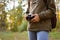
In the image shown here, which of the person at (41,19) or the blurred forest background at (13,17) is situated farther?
the blurred forest background at (13,17)

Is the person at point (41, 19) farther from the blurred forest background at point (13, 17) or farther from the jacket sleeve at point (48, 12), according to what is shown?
the blurred forest background at point (13, 17)

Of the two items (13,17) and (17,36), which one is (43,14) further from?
(13,17)

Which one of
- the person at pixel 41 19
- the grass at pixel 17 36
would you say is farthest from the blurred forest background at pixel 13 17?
the person at pixel 41 19

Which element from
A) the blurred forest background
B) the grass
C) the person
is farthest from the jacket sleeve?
the blurred forest background

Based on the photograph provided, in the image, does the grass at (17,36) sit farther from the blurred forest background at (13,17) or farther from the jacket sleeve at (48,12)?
the jacket sleeve at (48,12)

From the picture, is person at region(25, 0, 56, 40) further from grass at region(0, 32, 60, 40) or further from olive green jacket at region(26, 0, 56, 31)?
grass at region(0, 32, 60, 40)

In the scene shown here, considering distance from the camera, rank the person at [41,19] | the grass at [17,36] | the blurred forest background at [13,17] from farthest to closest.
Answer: the blurred forest background at [13,17]
the grass at [17,36]
the person at [41,19]

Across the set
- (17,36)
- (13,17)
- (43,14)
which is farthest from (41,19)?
(13,17)

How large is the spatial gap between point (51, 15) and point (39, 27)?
17 cm

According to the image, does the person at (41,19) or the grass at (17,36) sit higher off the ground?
the person at (41,19)

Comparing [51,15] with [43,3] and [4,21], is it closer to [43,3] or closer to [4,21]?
[43,3]

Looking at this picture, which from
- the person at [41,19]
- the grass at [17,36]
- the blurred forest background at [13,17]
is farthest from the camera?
the blurred forest background at [13,17]

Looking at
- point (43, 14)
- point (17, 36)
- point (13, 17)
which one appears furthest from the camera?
point (13, 17)

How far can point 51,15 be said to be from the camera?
7.62 feet
